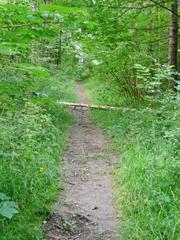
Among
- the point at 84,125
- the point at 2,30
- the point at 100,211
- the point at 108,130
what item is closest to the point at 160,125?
the point at 108,130

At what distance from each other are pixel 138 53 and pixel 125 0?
2.46 m

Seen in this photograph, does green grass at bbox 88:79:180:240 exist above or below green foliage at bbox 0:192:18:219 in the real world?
below

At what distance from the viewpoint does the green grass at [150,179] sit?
4.42m

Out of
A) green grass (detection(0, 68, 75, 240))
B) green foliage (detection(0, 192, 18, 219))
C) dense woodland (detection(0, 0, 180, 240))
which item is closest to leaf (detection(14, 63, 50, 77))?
dense woodland (detection(0, 0, 180, 240))

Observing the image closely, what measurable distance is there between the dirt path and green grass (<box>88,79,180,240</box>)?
0.64 feet

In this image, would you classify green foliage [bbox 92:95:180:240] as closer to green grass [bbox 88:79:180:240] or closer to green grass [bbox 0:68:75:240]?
green grass [bbox 88:79:180:240]

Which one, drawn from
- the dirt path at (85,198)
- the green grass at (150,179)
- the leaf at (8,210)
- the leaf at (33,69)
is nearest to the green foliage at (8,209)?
the leaf at (8,210)

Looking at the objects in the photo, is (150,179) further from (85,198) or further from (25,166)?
(25,166)

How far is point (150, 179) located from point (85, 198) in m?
1.02

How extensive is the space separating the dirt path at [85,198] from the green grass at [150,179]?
0.20 metres

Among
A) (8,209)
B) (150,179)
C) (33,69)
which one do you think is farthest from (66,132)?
(33,69)

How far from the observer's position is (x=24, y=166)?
559 centimetres

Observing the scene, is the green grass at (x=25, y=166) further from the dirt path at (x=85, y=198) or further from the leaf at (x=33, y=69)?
the leaf at (x=33, y=69)

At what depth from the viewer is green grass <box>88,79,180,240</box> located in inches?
174
